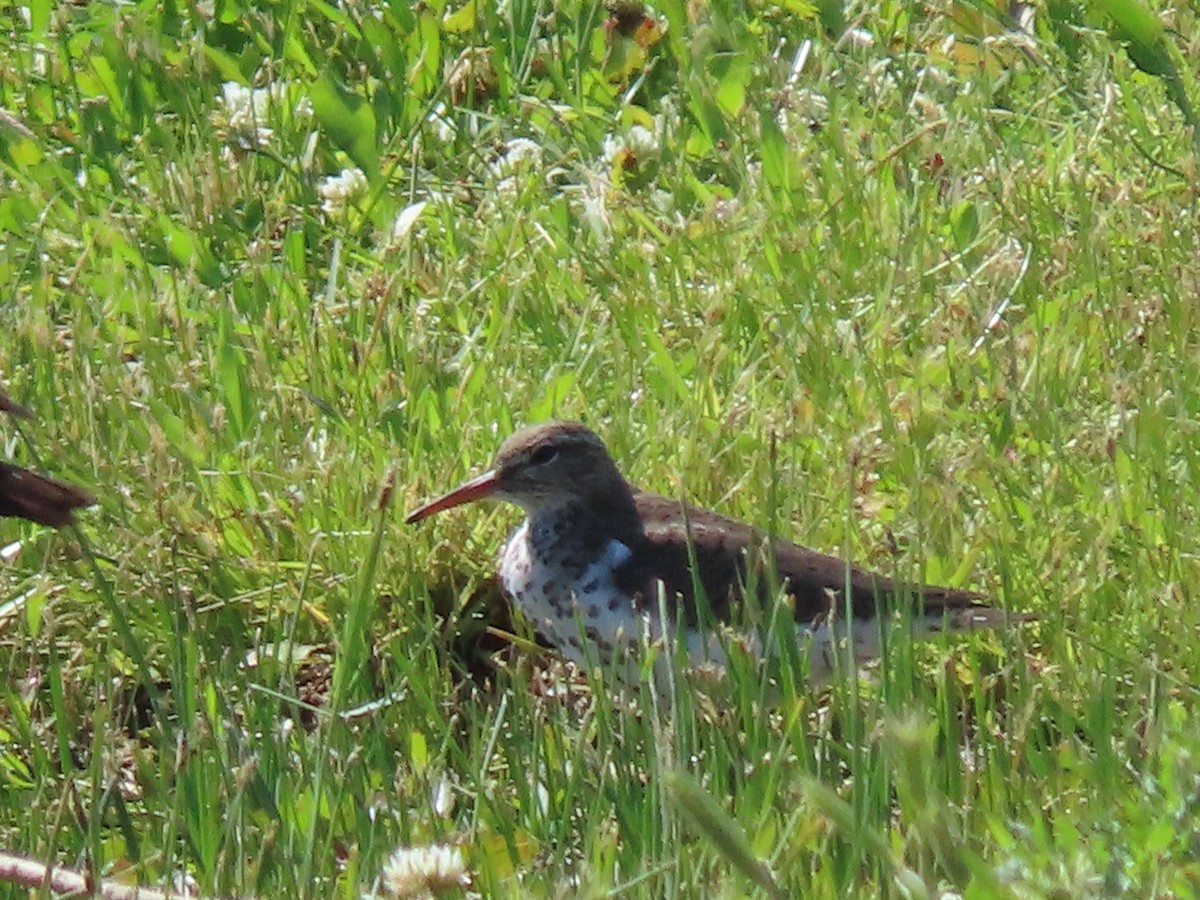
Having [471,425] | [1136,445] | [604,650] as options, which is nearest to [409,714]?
[604,650]

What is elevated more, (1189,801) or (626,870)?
(1189,801)

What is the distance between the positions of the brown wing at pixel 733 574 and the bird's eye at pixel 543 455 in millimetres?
241

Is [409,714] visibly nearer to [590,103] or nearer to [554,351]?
[554,351]

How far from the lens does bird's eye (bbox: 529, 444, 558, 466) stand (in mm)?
4188

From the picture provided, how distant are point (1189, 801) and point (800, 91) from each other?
12.2ft

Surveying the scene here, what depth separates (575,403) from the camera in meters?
4.57

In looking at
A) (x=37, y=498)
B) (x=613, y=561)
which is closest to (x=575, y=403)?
(x=613, y=561)

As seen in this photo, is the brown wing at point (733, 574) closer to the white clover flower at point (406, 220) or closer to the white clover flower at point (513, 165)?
the white clover flower at point (406, 220)

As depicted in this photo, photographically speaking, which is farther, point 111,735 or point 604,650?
point 604,650

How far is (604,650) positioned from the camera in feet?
13.4

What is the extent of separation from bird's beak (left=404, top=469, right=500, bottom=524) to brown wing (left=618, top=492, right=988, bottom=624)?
0.30 m

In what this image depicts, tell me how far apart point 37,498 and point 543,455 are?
65.1 inches

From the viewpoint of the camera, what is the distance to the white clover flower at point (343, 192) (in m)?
5.30

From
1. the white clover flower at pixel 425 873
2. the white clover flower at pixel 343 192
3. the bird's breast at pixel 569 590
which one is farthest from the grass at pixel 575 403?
the white clover flower at pixel 425 873
